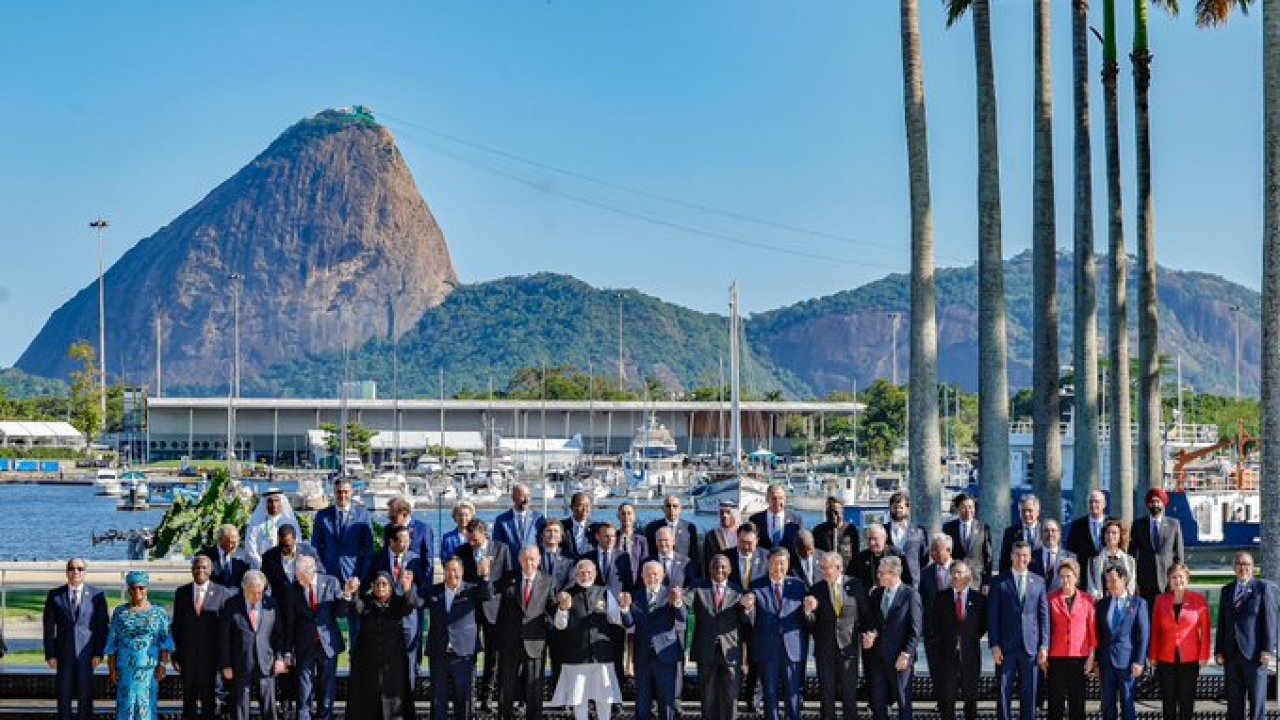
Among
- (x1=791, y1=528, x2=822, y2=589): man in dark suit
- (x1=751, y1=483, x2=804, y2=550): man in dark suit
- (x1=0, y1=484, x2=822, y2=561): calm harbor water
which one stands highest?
(x1=751, y1=483, x2=804, y2=550): man in dark suit

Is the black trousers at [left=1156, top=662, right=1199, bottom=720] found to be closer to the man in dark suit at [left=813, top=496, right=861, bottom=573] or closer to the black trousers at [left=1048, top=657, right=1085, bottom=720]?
the black trousers at [left=1048, top=657, right=1085, bottom=720]

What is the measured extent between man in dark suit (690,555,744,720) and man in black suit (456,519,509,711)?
6.63 ft

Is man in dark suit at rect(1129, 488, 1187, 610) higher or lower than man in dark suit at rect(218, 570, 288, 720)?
higher

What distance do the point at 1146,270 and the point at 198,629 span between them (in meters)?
24.3

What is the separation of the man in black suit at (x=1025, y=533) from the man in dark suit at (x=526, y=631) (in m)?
4.39

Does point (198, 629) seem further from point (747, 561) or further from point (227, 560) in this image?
point (747, 561)

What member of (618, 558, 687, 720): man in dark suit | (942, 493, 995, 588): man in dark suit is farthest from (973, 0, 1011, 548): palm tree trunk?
(618, 558, 687, 720): man in dark suit

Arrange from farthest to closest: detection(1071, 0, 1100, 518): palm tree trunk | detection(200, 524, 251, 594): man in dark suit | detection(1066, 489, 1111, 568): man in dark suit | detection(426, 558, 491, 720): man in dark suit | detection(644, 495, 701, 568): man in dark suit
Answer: detection(1071, 0, 1100, 518): palm tree trunk < detection(1066, 489, 1111, 568): man in dark suit < detection(644, 495, 701, 568): man in dark suit < detection(200, 524, 251, 594): man in dark suit < detection(426, 558, 491, 720): man in dark suit

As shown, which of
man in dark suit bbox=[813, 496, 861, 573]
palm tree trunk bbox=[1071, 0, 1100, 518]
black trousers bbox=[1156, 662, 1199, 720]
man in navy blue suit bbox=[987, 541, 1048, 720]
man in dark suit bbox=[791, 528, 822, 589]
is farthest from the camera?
palm tree trunk bbox=[1071, 0, 1100, 518]

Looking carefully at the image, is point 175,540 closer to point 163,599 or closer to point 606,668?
point 163,599

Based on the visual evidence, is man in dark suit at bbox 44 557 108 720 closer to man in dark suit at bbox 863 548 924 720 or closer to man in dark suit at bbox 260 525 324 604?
man in dark suit at bbox 260 525 324 604

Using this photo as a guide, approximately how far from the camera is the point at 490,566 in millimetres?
19625

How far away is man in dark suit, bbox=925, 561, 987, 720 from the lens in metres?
19.2

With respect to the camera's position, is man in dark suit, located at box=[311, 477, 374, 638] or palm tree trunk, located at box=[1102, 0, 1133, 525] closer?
man in dark suit, located at box=[311, 477, 374, 638]
